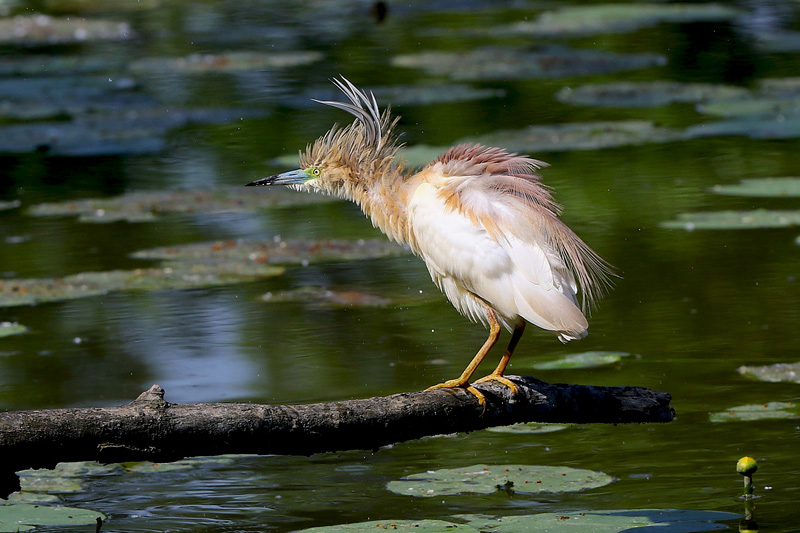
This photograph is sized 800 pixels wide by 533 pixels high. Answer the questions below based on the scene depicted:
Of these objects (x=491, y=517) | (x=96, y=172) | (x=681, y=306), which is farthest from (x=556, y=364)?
(x=96, y=172)

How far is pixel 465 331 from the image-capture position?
655cm

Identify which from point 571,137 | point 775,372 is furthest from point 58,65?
point 775,372

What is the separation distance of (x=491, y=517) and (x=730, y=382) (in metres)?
1.67

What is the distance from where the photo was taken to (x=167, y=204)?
9047mm

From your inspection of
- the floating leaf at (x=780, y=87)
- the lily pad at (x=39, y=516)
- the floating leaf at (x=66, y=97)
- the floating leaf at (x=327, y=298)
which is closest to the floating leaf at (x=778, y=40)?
the floating leaf at (x=780, y=87)

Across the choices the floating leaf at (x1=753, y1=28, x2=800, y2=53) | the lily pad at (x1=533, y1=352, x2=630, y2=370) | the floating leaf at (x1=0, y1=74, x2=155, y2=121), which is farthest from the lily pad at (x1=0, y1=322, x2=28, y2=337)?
the floating leaf at (x1=753, y1=28, x2=800, y2=53)

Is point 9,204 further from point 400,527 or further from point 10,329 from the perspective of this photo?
point 400,527

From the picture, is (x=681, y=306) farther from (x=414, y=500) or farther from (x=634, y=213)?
(x=414, y=500)

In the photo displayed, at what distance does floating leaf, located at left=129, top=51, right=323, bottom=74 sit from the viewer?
14.0 m

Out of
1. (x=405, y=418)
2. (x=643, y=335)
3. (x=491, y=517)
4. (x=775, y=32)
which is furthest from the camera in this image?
(x=775, y=32)

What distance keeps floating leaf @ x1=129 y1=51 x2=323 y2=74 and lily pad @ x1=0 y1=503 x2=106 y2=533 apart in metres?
10.1

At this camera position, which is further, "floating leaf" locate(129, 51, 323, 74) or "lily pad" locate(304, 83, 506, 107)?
"floating leaf" locate(129, 51, 323, 74)

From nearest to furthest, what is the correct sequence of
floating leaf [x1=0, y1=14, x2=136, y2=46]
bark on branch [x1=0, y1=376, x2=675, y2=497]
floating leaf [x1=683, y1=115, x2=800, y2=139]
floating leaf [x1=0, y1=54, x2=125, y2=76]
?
1. bark on branch [x1=0, y1=376, x2=675, y2=497]
2. floating leaf [x1=683, y1=115, x2=800, y2=139]
3. floating leaf [x1=0, y1=54, x2=125, y2=76]
4. floating leaf [x1=0, y1=14, x2=136, y2=46]

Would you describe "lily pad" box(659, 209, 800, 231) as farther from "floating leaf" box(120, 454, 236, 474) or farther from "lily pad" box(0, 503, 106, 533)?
"lily pad" box(0, 503, 106, 533)
